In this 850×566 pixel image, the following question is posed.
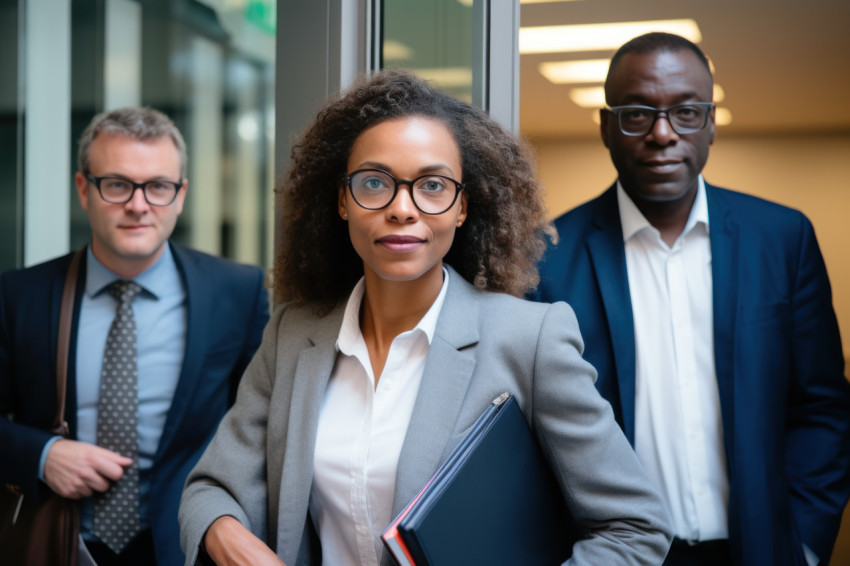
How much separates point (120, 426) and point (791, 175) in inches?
248

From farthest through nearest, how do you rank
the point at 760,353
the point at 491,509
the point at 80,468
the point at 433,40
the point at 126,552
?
the point at 433,40
the point at 126,552
the point at 80,468
the point at 760,353
the point at 491,509

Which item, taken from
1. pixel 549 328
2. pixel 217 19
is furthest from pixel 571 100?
pixel 217 19

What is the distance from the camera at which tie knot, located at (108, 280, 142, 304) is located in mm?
2680

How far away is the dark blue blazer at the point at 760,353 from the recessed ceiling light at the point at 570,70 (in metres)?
1.79

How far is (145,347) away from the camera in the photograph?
104 inches

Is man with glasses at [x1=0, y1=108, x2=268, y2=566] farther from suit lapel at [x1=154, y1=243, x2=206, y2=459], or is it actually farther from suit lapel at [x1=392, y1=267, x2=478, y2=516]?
suit lapel at [x1=392, y1=267, x2=478, y2=516]

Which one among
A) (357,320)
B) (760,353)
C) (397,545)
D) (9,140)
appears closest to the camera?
(397,545)

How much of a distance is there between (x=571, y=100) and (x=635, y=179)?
2.16m

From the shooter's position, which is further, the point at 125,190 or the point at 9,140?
the point at 9,140

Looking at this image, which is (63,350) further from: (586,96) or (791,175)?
(791,175)

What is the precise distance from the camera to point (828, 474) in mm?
2160

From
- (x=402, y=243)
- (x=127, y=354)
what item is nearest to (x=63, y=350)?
(x=127, y=354)

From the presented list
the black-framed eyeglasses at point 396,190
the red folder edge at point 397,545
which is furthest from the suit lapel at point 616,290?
the red folder edge at point 397,545

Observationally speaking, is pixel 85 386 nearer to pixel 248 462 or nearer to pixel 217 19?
pixel 248 462
